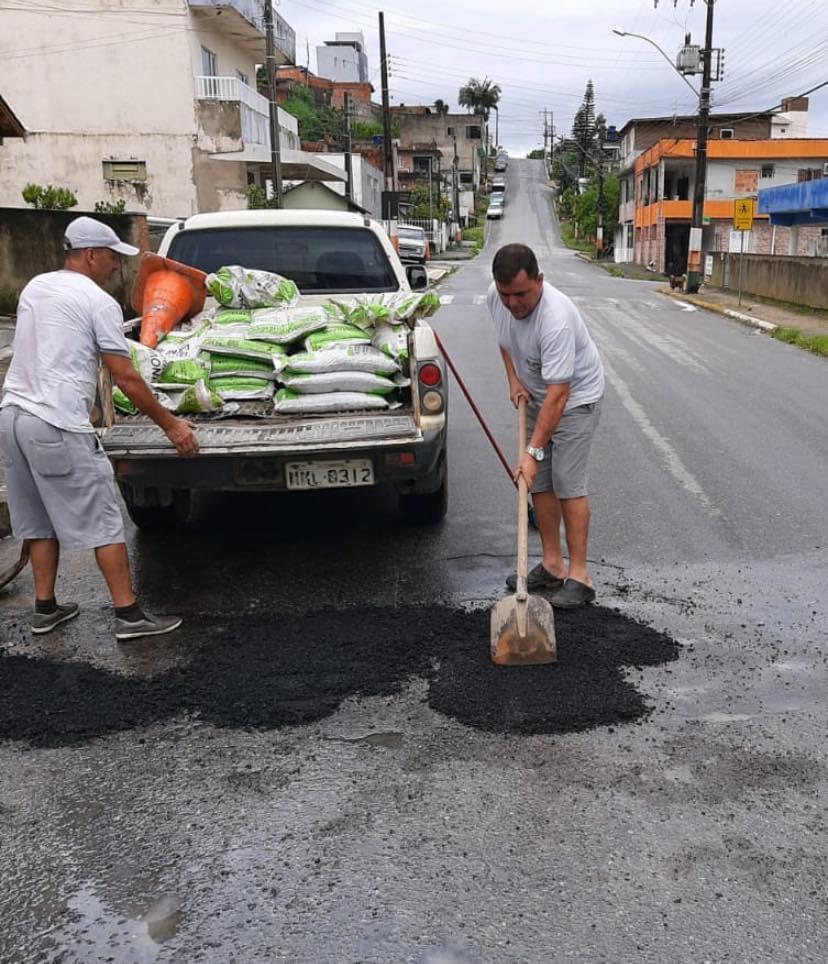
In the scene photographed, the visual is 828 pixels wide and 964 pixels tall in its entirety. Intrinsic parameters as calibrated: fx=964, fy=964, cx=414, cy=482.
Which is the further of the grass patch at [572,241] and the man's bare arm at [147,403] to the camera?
the grass patch at [572,241]

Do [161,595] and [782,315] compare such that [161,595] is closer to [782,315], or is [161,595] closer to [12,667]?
[12,667]

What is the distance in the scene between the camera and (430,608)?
463 centimetres

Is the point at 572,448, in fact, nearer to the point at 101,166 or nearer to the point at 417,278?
the point at 417,278

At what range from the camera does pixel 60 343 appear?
4.07m

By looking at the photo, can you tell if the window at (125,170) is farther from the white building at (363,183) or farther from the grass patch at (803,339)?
the grass patch at (803,339)

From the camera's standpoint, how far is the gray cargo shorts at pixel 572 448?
181 inches

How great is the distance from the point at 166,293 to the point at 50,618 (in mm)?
2357

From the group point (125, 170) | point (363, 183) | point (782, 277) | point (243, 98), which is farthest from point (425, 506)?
point (363, 183)

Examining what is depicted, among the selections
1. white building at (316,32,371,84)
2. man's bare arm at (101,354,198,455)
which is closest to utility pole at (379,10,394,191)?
man's bare arm at (101,354,198,455)

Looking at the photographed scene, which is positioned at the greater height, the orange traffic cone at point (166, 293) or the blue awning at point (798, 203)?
the blue awning at point (798, 203)

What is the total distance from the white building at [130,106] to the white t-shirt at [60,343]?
2711 centimetres

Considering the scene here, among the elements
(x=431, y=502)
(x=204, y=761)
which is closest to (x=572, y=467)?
(x=431, y=502)

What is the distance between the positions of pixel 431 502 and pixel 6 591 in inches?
95.0

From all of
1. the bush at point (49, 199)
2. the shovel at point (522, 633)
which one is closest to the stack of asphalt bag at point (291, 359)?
the shovel at point (522, 633)
